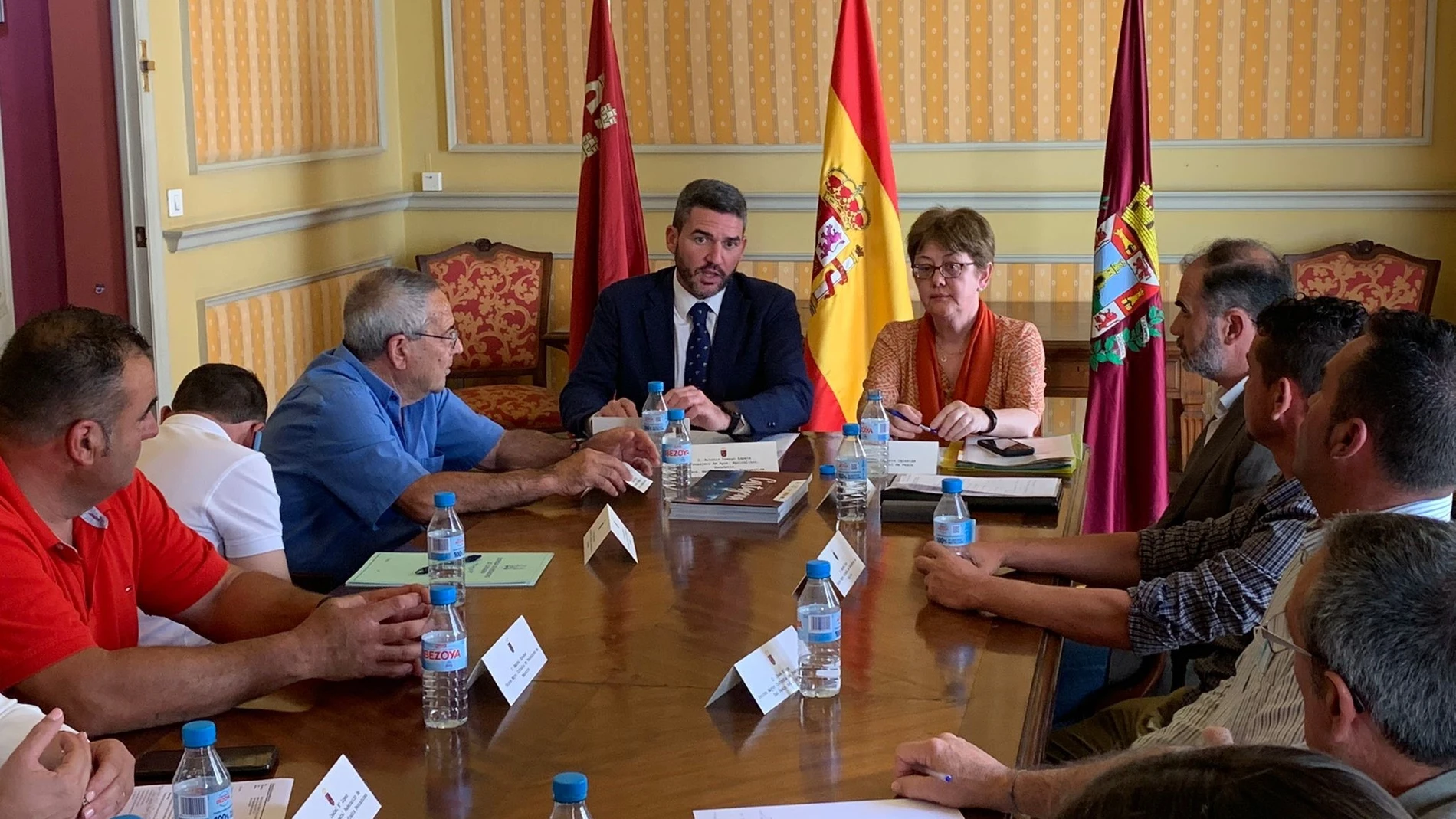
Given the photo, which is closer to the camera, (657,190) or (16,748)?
(16,748)

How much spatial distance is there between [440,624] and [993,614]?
0.83m

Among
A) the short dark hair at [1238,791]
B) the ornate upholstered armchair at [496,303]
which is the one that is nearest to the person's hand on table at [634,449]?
the short dark hair at [1238,791]

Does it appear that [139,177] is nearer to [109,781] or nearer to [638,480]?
[638,480]

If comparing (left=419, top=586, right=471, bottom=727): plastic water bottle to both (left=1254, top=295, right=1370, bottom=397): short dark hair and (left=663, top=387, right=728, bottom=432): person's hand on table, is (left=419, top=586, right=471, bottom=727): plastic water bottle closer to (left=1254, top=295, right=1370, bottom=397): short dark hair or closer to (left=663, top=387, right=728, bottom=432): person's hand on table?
(left=1254, top=295, right=1370, bottom=397): short dark hair

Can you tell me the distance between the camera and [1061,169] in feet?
17.6

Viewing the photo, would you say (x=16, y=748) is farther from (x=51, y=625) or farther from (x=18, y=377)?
(x=18, y=377)

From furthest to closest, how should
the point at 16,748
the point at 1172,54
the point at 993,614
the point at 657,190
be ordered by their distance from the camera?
1. the point at 657,190
2. the point at 1172,54
3. the point at 993,614
4. the point at 16,748

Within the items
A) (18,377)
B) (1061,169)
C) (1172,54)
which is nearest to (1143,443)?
(1061,169)

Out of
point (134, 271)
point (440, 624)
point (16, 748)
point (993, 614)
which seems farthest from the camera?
point (134, 271)

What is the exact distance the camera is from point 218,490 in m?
2.47

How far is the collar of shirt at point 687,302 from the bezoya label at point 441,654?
2139 mm

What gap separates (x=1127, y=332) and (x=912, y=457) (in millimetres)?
1768

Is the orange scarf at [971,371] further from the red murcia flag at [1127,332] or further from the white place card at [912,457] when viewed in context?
the red murcia flag at [1127,332]

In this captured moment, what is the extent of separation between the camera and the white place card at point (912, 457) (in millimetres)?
2982
